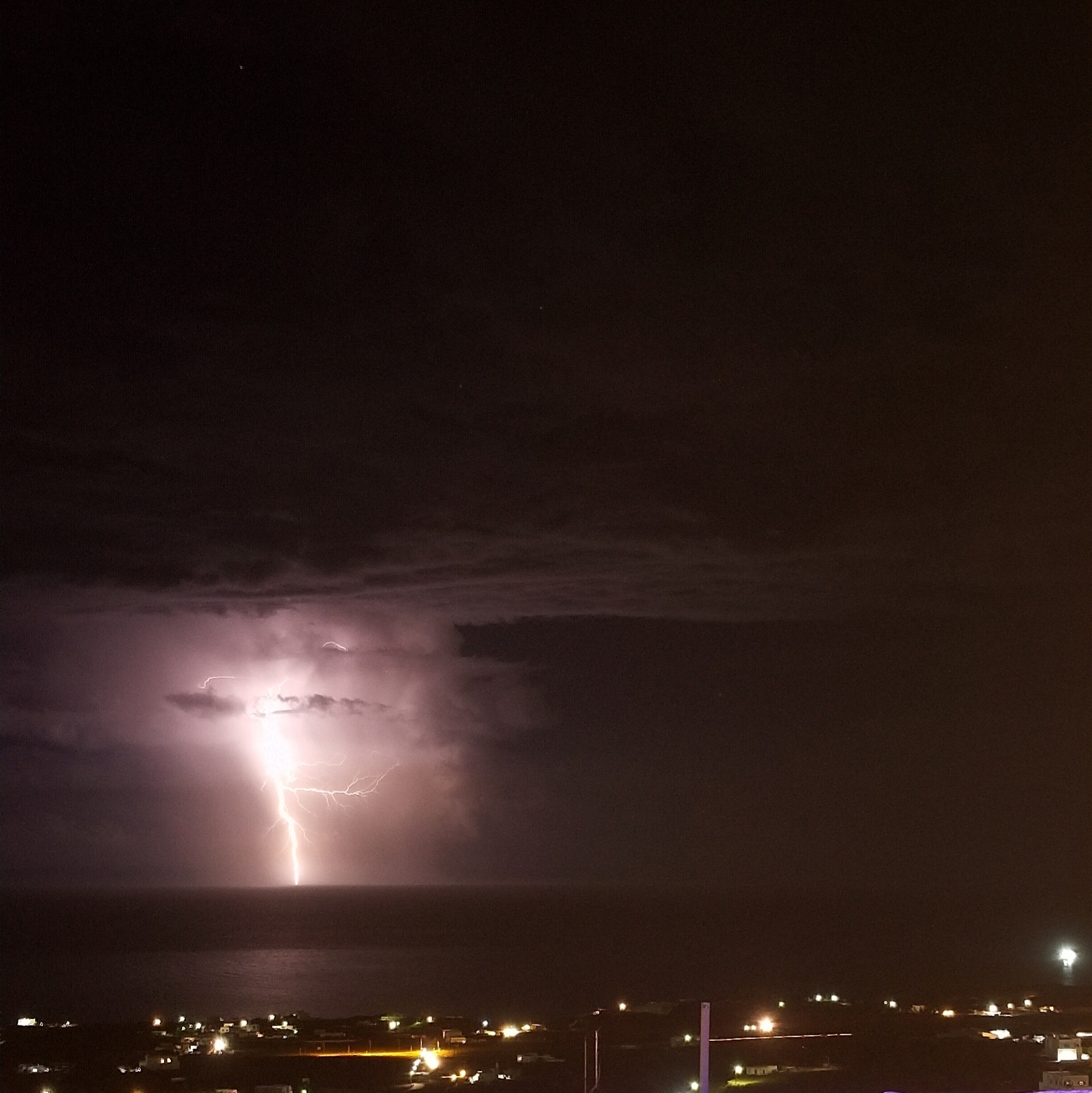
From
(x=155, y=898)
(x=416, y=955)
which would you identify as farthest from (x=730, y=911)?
(x=155, y=898)

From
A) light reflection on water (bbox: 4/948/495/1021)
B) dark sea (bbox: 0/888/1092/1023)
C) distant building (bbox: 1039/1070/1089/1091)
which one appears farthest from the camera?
dark sea (bbox: 0/888/1092/1023)

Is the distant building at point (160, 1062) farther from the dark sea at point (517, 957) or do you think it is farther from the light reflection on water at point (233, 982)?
the light reflection on water at point (233, 982)

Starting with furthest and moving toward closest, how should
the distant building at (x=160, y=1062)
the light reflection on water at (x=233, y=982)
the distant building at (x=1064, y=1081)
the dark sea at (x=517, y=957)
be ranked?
the dark sea at (x=517, y=957)
the light reflection on water at (x=233, y=982)
the distant building at (x=160, y=1062)
the distant building at (x=1064, y=1081)

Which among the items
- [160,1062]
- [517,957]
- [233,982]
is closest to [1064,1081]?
[160,1062]

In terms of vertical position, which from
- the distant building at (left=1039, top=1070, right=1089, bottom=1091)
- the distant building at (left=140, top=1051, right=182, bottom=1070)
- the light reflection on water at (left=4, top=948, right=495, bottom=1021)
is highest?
the light reflection on water at (left=4, top=948, right=495, bottom=1021)

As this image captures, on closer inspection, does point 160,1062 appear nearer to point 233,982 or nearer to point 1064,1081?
point 1064,1081

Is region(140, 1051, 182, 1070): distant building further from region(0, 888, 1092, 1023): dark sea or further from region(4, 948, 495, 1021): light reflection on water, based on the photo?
region(4, 948, 495, 1021): light reflection on water

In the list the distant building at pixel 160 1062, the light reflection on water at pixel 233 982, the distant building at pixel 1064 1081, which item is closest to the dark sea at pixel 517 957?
the light reflection on water at pixel 233 982

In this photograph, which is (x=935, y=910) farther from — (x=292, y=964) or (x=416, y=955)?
(x=292, y=964)

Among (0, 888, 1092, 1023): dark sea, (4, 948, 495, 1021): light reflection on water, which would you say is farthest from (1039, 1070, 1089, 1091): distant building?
(4, 948, 495, 1021): light reflection on water
